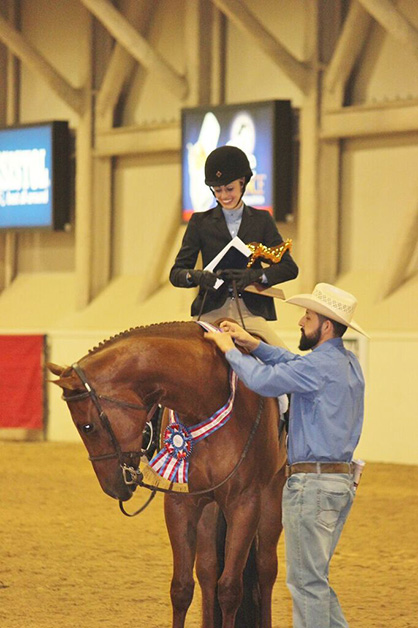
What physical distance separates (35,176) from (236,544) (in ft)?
40.7

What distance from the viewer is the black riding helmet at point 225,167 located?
14.7 feet

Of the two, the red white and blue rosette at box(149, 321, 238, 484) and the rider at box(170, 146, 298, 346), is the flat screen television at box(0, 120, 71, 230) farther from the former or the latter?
the red white and blue rosette at box(149, 321, 238, 484)

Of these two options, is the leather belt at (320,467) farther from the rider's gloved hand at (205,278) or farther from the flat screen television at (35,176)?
the flat screen television at (35,176)

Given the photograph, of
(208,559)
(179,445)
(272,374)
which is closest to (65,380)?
(179,445)

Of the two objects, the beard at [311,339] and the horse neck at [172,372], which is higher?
the beard at [311,339]

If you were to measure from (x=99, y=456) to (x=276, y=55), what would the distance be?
10.1m

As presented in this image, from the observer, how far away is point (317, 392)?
12.5 feet

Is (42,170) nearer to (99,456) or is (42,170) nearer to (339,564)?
(339,564)

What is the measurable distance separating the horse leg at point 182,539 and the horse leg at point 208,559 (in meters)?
0.08

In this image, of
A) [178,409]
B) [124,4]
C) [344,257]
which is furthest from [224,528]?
[124,4]

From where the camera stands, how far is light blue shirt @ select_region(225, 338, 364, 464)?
3.78 meters

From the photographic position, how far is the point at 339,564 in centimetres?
674

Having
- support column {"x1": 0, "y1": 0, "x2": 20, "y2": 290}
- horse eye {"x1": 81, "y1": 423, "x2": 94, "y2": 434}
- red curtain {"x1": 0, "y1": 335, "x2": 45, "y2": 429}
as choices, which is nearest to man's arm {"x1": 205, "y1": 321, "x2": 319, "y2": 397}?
horse eye {"x1": 81, "y1": 423, "x2": 94, "y2": 434}

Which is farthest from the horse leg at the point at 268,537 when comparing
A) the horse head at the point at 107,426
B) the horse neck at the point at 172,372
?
the horse head at the point at 107,426
